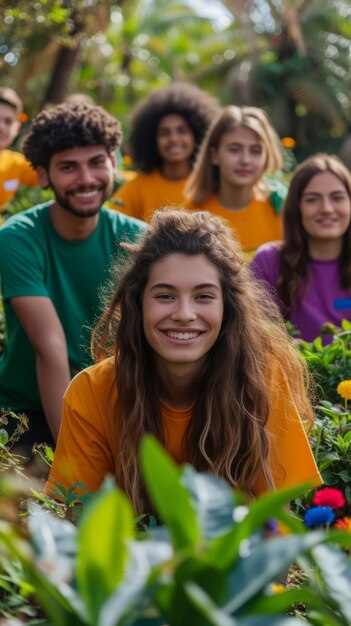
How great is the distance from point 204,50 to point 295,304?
73.8 ft

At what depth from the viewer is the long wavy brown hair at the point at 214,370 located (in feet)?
10.5

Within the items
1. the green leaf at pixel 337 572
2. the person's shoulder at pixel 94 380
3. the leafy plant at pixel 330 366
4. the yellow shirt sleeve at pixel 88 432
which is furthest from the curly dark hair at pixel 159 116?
the green leaf at pixel 337 572

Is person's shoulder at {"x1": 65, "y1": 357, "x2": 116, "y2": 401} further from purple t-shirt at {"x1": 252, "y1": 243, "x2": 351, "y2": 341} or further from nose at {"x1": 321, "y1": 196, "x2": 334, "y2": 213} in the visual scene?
nose at {"x1": 321, "y1": 196, "x2": 334, "y2": 213}

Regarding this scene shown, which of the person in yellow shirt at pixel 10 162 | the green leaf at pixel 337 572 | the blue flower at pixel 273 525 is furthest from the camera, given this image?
the person in yellow shirt at pixel 10 162

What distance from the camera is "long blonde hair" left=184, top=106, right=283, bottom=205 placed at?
647cm

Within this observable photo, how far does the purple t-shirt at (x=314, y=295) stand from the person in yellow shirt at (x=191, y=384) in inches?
62.7

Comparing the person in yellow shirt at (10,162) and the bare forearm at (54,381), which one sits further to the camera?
the person in yellow shirt at (10,162)

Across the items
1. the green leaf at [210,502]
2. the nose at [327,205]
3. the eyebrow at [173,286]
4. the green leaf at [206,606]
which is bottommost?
the green leaf at [206,606]

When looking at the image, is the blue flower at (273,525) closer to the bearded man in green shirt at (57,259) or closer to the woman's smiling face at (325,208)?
the bearded man in green shirt at (57,259)

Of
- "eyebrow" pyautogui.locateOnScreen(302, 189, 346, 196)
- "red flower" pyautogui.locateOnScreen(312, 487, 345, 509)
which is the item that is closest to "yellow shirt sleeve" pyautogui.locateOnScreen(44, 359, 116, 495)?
"red flower" pyautogui.locateOnScreen(312, 487, 345, 509)

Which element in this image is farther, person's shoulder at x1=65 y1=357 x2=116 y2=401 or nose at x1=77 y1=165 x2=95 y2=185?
nose at x1=77 y1=165 x2=95 y2=185

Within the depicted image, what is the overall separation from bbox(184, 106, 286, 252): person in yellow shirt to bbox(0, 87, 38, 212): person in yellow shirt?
1.64 m

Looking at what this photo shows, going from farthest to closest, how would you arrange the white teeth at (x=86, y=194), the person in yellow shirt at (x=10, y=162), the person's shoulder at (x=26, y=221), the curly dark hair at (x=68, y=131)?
the person in yellow shirt at (x=10, y=162), the curly dark hair at (x=68, y=131), the white teeth at (x=86, y=194), the person's shoulder at (x=26, y=221)

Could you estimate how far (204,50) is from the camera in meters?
26.6
